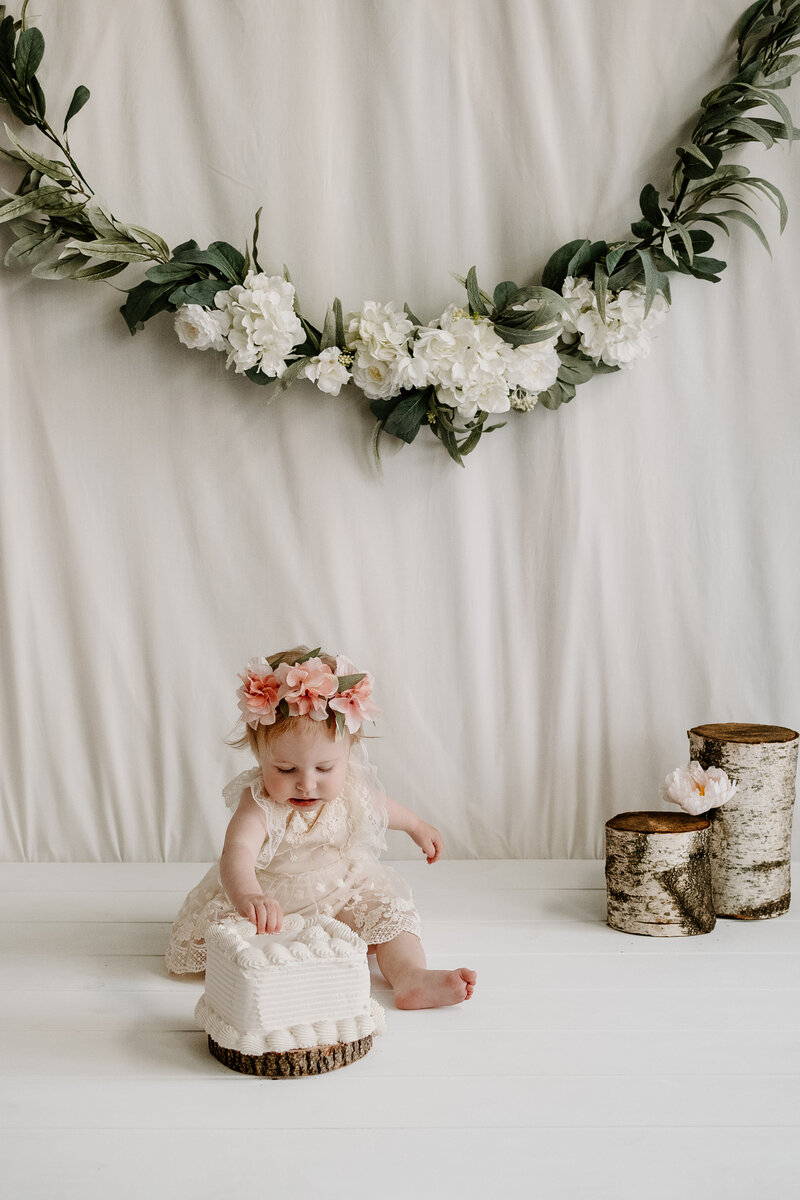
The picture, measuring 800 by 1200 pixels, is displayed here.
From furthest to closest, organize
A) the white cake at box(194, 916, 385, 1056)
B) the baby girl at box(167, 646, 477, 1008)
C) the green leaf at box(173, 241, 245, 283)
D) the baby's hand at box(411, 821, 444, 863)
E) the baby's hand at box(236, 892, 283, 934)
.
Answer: the green leaf at box(173, 241, 245, 283) < the baby's hand at box(411, 821, 444, 863) < the baby girl at box(167, 646, 477, 1008) < the baby's hand at box(236, 892, 283, 934) < the white cake at box(194, 916, 385, 1056)

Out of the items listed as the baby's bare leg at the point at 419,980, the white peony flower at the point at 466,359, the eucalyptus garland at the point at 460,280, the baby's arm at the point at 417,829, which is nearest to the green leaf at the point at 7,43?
the eucalyptus garland at the point at 460,280

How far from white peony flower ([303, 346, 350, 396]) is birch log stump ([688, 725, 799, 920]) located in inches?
32.7

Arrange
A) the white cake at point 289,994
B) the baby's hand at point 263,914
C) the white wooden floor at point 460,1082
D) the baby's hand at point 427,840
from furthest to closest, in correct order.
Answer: the baby's hand at point 427,840 → the baby's hand at point 263,914 → the white cake at point 289,994 → the white wooden floor at point 460,1082

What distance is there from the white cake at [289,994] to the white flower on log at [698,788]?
24.5 inches

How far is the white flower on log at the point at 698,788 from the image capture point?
1.67 m

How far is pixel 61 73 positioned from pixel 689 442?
1234 millimetres

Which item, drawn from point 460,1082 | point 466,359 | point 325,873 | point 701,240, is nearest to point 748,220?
point 701,240

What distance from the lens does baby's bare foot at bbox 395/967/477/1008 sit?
1370 mm

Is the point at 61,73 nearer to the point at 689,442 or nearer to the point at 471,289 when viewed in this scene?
the point at 471,289

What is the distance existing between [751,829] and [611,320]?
83cm

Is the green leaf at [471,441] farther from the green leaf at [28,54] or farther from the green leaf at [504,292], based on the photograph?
the green leaf at [28,54]

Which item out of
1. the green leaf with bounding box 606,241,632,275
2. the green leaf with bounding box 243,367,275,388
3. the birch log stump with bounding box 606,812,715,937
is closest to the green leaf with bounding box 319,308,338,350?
the green leaf with bounding box 243,367,275,388

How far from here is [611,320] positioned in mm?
1792

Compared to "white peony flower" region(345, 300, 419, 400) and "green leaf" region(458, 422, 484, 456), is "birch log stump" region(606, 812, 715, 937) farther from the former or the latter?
"white peony flower" region(345, 300, 419, 400)
